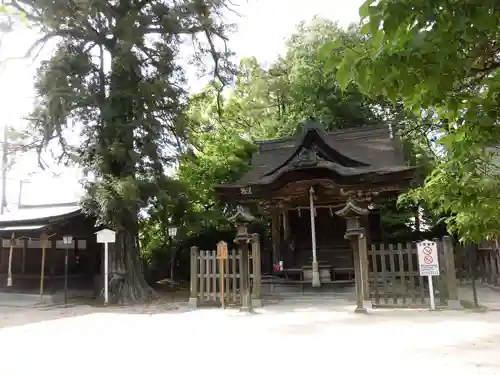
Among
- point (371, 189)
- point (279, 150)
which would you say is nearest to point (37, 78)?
point (279, 150)

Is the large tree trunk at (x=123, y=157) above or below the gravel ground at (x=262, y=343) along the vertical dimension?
above

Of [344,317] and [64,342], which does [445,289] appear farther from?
[64,342]

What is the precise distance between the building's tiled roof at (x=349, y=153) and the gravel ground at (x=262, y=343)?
4.91m

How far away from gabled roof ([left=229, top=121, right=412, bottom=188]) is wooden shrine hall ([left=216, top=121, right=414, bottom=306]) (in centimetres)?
3

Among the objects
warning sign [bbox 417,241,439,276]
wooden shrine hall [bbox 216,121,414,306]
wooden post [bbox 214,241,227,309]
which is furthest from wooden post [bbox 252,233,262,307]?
warning sign [bbox 417,241,439,276]

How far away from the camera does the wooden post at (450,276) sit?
8.47 metres

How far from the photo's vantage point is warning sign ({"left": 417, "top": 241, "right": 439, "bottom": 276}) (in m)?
8.31

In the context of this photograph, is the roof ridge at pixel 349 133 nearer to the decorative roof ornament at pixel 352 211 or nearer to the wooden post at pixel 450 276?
→ the decorative roof ornament at pixel 352 211

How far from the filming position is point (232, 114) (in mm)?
25859

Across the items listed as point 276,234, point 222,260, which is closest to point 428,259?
point 222,260

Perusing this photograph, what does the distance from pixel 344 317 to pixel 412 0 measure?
7087 mm

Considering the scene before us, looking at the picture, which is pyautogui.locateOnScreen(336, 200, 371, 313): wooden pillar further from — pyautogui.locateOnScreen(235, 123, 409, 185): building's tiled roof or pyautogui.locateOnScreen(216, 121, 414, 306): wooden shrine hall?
pyautogui.locateOnScreen(235, 123, 409, 185): building's tiled roof

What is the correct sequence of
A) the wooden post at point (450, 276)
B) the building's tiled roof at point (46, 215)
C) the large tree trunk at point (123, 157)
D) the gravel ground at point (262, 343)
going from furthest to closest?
the building's tiled roof at point (46, 215) < the large tree trunk at point (123, 157) < the wooden post at point (450, 276) < the gravel ground at point (262, 343)

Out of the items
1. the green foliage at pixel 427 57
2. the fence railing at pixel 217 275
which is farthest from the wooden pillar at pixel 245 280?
the green foliage at pixel 427 57
